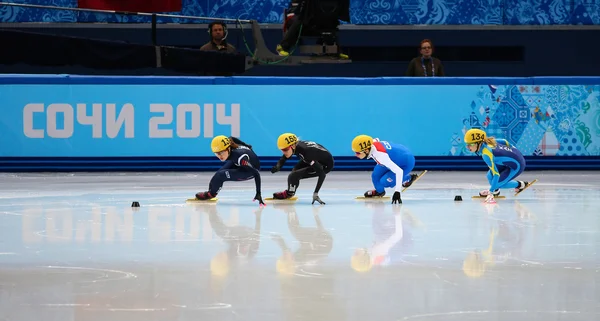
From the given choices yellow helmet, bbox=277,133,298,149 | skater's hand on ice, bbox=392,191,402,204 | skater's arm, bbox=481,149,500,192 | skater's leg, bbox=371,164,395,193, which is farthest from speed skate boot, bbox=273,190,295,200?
skater's arm, bbox=481,149,500,192

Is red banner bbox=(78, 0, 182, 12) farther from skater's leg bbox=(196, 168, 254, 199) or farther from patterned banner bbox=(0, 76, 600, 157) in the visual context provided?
skater's leg bbox=(196, 168, 254, 199)

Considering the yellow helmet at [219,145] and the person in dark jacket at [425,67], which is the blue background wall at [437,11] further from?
the yellow helmet at [219,145]

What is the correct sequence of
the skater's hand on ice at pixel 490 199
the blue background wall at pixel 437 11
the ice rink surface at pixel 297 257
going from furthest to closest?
the blue background wall at pixel 437 11
the skater's hand on ice at pixel 490 199
the ice rink surface at pixel 297 257

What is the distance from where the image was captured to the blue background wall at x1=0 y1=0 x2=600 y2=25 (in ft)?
69.7

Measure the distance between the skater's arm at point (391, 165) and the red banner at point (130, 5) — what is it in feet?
22.9

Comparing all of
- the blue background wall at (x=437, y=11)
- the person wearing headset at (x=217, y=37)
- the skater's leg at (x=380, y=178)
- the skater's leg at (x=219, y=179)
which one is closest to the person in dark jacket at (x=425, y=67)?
the blue background wall at (x=437, y=11)

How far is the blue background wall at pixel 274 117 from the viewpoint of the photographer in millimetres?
17078

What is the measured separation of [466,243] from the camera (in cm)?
901

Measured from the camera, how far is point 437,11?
21.4 meters

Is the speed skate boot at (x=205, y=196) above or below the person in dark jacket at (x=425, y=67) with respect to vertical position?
below

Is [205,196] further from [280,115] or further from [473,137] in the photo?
[280,115]

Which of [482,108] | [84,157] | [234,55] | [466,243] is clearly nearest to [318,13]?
[234,55]

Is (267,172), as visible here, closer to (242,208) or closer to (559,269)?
(242,208)

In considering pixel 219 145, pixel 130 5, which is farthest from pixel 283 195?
pixel 130 5
